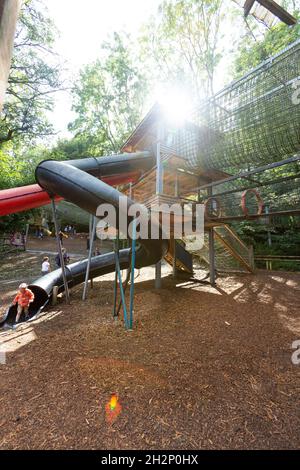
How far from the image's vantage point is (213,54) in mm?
18312

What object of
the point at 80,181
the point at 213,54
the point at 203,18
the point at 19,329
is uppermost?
the point at 203,18

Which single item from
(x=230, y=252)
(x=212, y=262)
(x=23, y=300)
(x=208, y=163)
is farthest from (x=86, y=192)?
(x=230, y=252)

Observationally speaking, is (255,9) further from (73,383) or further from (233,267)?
(233,267)

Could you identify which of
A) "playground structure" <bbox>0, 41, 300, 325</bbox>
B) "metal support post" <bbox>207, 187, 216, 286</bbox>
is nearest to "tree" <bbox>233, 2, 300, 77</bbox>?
"playground structure" <bbox>0, 41, 300, 325</bbox>

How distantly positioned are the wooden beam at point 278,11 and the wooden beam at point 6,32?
11.2ft

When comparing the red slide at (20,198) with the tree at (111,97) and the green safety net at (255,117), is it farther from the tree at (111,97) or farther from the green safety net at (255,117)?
the tree at (111,97)

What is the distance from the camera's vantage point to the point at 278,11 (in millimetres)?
3068

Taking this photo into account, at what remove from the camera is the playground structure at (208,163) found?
19.1 feet

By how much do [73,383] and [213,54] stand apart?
24180 millimetres

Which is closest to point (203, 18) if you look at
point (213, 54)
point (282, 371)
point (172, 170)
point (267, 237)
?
point (213, 54)

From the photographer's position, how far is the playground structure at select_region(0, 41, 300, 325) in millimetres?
5812

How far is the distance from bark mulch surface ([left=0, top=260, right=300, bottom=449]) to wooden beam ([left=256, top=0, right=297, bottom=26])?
540 centimetres

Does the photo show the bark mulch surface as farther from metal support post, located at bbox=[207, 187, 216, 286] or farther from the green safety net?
the green safety net

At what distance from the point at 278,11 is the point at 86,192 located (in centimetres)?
473
